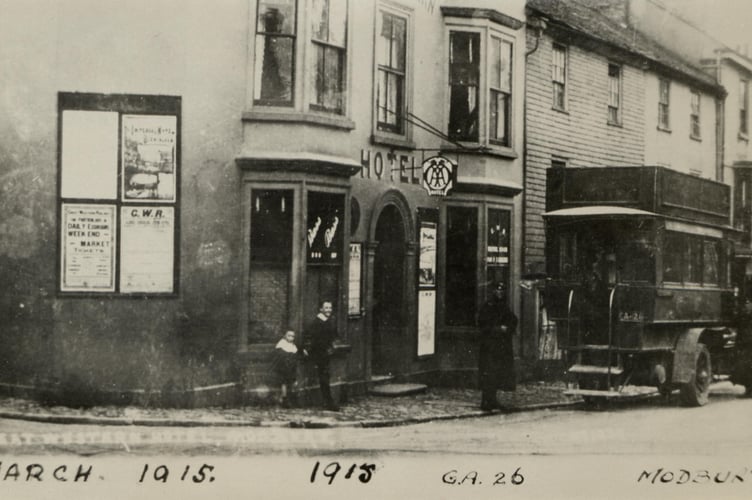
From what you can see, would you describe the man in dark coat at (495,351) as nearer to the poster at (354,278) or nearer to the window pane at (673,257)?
the poster at (354,278)

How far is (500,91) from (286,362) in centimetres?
734

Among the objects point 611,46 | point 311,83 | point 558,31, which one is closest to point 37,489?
point 311,83

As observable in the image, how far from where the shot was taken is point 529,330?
20.0 metres

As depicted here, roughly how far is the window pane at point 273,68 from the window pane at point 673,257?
602cm

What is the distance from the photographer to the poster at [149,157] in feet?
44.4

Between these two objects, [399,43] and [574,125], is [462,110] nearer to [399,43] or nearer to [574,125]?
[399,43]

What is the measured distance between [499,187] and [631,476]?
9139 mm

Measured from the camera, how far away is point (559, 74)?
21.5 meters

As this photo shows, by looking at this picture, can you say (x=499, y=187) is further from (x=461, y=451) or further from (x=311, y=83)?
(x=461, y=451)

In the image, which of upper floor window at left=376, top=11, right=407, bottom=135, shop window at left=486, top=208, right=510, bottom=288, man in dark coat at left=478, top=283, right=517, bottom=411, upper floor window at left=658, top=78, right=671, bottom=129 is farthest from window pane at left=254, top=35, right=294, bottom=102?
upper floor window at left=658, top=78, right=671, bottom=129

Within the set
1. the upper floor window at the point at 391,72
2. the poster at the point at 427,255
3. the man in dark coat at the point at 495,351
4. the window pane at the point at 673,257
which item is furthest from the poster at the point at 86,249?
the window pane at the point at 673,257

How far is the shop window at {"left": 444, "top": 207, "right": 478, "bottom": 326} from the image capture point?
18375 mm

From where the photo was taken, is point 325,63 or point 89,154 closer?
point 89,154

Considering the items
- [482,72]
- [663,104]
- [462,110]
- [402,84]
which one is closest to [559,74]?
[482,72]
